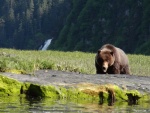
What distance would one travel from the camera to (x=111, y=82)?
1631 cm

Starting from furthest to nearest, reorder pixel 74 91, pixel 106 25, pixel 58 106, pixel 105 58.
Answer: pixel 106 25 → pixel 105 58 → pixel 74 91 → pixel 58 106

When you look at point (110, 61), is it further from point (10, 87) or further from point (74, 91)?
point (10, 87)

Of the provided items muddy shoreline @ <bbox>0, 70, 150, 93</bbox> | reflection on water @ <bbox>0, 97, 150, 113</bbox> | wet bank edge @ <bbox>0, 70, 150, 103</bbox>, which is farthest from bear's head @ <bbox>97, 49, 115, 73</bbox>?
reflection on water @ <bbox>0, 97, 150, 113</bbox>

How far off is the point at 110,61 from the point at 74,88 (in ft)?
15.5

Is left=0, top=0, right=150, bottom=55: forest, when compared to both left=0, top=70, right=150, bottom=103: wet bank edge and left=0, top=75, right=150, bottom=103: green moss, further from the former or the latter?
left=0, top=75, right=150, bottom=103: green moss

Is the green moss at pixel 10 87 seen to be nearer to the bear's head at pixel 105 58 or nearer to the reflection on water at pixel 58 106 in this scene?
the reflection on water at pixel 58 106

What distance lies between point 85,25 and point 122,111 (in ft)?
497

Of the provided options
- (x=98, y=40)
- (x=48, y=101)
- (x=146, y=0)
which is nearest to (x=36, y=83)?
(x=48, y=101)

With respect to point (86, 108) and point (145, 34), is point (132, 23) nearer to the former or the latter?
point (145, 34)

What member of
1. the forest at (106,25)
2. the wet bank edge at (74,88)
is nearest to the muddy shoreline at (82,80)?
the wet bank edge at (74,88)

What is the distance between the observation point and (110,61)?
19562 mm

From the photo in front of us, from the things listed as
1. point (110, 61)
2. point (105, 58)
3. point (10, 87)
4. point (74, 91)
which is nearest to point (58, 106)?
point (74, 91)

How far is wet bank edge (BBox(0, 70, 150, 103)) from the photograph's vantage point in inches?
580

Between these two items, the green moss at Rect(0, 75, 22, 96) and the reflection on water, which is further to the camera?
the green moss at Rect(0, 75, 22, 96)
